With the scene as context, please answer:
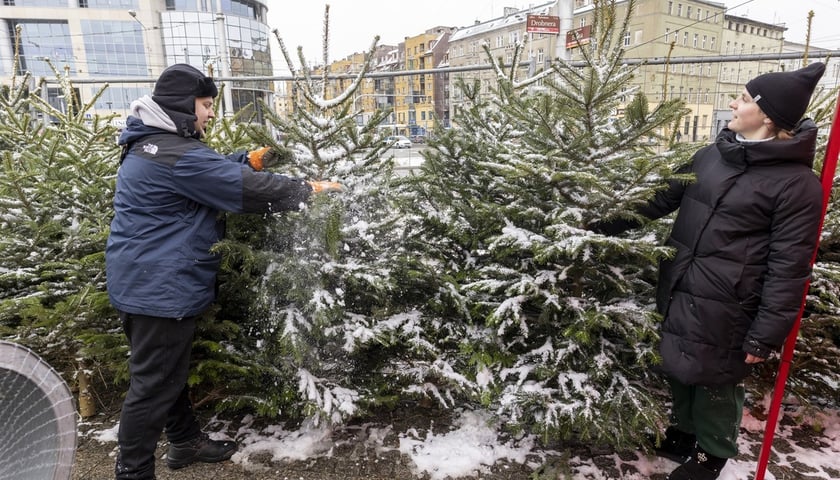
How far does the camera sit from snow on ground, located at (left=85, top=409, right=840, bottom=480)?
2.77 m

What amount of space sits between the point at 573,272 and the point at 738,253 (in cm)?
81

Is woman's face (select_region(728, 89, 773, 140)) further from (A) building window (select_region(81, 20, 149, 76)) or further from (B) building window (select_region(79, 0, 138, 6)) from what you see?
(B) building window (select_region(79, 0, 138, 6))

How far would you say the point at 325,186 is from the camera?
2.56 metres

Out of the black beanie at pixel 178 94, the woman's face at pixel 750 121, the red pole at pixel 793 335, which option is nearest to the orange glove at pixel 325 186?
the black beanie at pixel 178 94

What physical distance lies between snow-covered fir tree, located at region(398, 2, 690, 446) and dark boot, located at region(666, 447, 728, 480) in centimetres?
32

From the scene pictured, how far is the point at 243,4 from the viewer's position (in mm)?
47719

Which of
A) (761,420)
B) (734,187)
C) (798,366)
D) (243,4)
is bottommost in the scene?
(761,420)

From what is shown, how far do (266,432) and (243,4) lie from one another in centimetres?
5404

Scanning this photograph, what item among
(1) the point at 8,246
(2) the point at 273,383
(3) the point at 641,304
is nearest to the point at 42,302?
(1) the point at 8,246

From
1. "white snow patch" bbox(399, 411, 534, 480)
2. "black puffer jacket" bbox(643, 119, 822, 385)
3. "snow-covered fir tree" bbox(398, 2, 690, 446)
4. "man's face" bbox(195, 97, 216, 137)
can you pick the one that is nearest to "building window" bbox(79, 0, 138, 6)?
"man's face" bbox(195, 97, 216, 137)

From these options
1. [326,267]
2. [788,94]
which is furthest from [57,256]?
[788,94]

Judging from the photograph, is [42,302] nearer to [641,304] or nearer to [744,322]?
[641,304]

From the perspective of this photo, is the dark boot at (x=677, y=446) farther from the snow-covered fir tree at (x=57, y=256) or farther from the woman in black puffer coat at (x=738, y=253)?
the snow-covered fir tree at (x=57, y=256)

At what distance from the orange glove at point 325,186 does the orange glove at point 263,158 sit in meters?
0.39
